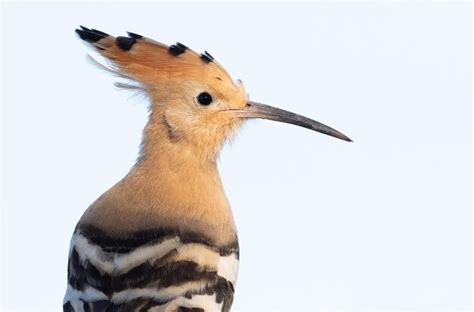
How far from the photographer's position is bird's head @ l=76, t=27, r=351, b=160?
20.8 feet

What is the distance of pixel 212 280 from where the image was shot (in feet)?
20.0

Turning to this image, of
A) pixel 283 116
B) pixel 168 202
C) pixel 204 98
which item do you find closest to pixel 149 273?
pixel 168 202

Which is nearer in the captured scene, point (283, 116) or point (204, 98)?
point (204, 98)

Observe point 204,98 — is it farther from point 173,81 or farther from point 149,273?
point 149,273

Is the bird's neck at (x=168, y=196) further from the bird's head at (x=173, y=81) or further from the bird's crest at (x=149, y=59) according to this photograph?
the bird's crest at (x=149, y=59)

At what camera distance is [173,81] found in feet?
20.9

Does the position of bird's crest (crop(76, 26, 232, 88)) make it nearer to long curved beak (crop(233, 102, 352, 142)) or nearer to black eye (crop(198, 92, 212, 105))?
black eye (crop(198, 92, 212, 105))

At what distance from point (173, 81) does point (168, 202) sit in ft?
1.10

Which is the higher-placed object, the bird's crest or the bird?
the bird's crest

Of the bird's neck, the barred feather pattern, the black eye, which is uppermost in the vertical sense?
the black eye

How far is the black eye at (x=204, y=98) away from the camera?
251 inches

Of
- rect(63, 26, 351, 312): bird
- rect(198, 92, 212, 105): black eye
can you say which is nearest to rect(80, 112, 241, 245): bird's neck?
rect(63, 26, 351, 312): bird

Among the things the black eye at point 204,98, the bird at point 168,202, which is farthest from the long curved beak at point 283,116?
the black eye at point 204,98

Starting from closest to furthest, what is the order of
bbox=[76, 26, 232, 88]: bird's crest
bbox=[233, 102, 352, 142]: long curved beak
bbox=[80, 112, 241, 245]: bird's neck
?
bbox=[80, 112, 241, 245]: bird's neck → bbox=[76, 26, 232, 88]: bird's crest → bbox=[233, 102, 352, 142]: long curved beak
